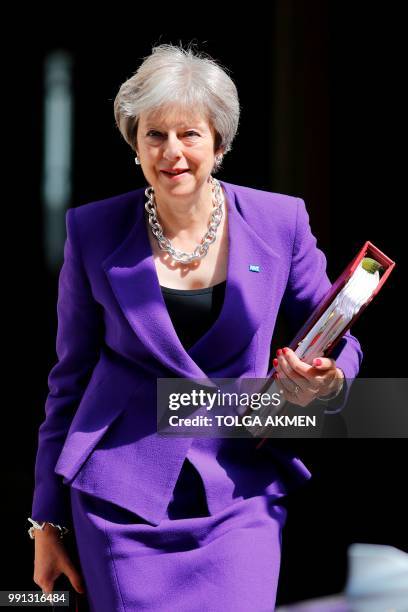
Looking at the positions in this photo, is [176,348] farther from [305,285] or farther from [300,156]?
[300,156]

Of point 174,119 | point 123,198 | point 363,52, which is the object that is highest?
point 363,52

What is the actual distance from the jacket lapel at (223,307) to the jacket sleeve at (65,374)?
0.37 feet

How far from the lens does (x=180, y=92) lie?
2.40m

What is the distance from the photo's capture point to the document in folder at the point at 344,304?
2.23 meters

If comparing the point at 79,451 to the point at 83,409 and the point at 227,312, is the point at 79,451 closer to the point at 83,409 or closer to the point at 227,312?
the point at 83,409

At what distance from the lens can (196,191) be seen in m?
2.48

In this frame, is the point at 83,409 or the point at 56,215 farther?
the point at 56,215

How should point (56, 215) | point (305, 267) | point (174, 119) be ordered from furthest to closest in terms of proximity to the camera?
point (56, 215), point (305, 267), point (174, 119)

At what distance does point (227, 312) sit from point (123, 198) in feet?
1.31

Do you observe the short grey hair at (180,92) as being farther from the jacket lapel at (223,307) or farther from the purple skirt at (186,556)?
the purple skirt at (186,556)

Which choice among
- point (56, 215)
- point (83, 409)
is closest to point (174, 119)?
point (83, 409)

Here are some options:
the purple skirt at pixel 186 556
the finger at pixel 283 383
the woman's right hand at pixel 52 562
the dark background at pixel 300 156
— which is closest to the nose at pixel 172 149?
the finger at pixel 283 383

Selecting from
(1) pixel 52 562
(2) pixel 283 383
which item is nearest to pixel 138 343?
(2) pixel 283 383

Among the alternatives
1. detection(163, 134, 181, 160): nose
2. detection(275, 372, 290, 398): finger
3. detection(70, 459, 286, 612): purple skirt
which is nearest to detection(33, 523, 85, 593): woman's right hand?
detection(70, 459, 286, 612): purple skirt
